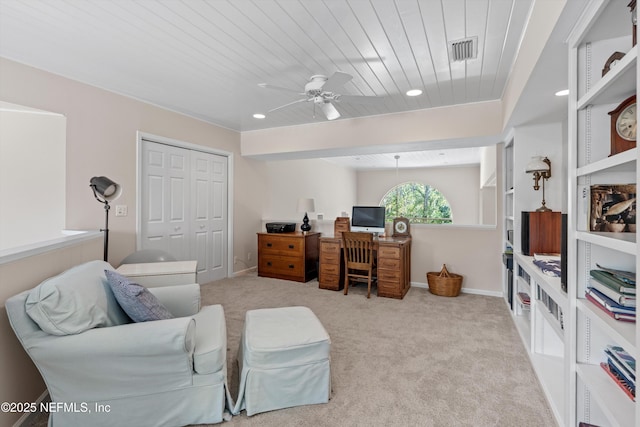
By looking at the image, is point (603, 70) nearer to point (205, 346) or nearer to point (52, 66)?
point (205, 346)

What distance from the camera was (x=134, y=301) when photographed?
62.6 inches

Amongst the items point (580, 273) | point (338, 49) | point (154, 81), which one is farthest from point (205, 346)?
point (154, 81)

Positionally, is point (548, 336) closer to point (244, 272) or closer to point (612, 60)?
point (612, 60)

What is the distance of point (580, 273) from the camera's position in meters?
1.37

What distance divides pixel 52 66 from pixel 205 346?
2.88m

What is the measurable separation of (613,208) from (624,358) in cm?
61

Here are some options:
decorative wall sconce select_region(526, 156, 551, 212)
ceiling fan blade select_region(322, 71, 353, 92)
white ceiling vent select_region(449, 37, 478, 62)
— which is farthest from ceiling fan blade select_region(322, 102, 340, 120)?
decorative wall sconce select_region(526, 156, 551, 212)

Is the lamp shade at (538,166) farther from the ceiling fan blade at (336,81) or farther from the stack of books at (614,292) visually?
the ceiling fan blade at (336,81)

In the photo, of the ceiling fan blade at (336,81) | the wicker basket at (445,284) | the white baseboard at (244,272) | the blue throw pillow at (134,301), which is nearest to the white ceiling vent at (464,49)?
the ceiling fan blade at (336,81)

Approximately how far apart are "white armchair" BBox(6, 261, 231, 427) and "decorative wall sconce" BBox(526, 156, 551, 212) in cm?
287

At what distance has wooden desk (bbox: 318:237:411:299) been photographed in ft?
12.2

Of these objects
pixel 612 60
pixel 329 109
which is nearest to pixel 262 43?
pixel 329 109

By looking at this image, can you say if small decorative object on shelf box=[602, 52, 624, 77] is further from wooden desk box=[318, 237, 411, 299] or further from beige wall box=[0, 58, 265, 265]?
beige wall box=[0, 58, 265, 265]

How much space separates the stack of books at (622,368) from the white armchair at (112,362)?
1.75 m
